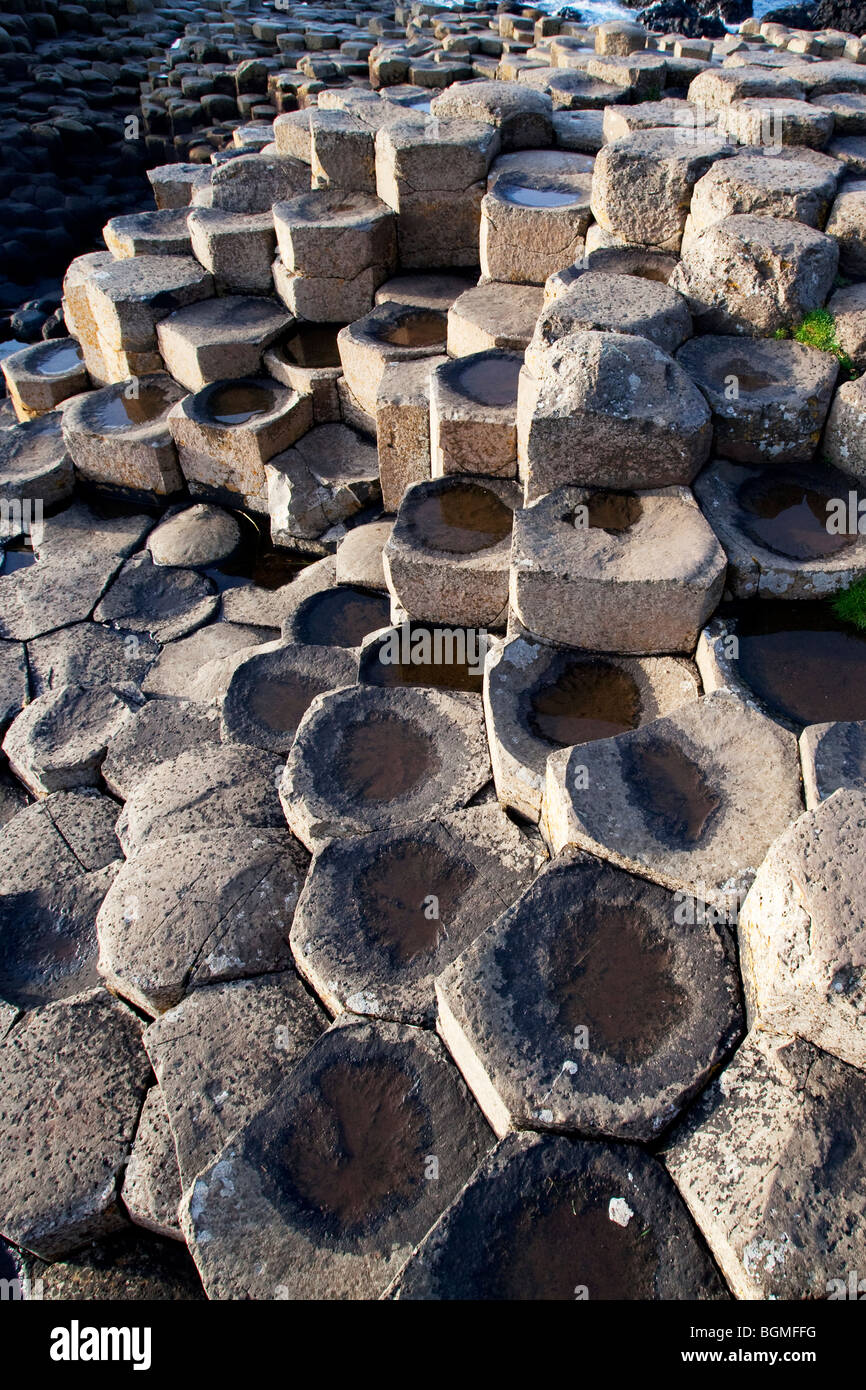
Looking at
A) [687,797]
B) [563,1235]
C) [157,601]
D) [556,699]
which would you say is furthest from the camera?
[157,601]

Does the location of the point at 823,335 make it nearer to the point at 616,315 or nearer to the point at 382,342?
the point at 616,315

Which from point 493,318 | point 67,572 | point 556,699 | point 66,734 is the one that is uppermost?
point 493,318

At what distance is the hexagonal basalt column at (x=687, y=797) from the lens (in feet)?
9.25

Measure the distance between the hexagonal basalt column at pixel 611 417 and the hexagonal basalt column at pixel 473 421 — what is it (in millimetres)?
609

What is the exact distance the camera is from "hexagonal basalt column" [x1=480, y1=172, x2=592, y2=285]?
5.86 metres

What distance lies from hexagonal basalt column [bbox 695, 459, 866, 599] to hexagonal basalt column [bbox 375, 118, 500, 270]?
353cm

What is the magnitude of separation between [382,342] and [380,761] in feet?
11.6

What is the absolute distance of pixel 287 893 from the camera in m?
3.33

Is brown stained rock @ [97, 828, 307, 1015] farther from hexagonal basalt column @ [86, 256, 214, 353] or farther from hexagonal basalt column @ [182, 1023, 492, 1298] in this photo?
hexagonal basalt column @ [86, 256, 214, 353]

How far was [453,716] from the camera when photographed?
12.6 feet

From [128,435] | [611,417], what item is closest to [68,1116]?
[611,417]
